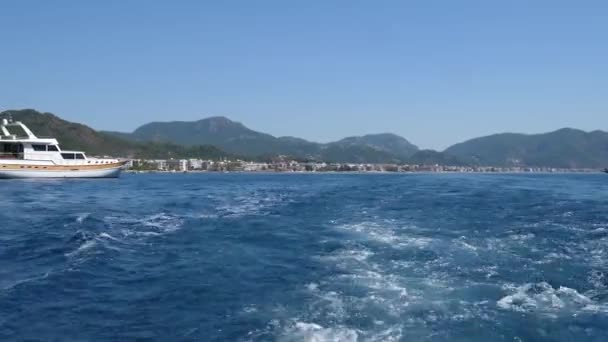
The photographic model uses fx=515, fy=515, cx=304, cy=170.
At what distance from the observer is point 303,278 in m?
16.2

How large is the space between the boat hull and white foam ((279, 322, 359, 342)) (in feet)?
235

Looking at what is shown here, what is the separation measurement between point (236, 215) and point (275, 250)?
1138cm

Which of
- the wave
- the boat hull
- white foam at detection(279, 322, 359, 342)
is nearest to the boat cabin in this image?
the boat hull

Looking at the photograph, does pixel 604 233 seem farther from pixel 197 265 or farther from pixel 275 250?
pixel 197 265

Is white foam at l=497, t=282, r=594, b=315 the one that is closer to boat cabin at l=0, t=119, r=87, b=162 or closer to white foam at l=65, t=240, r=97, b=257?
white foam at l=65, t=240, r=97, b=257

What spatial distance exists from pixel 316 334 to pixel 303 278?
4728 millimetres

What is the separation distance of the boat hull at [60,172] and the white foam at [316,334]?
71600 mm

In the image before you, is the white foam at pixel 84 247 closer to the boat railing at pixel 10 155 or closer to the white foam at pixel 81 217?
the white foam at pixel 81 217

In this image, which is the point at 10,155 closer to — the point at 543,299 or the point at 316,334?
the point at 316,334

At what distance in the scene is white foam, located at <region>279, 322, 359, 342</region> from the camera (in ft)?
36.7

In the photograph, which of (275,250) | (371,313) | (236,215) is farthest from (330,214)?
(371,313)

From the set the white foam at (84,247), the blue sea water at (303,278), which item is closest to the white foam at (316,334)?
the blue sea water at (303,278)

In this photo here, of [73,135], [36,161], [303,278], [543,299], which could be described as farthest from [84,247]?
[73,135]

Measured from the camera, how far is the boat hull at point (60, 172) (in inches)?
2803
